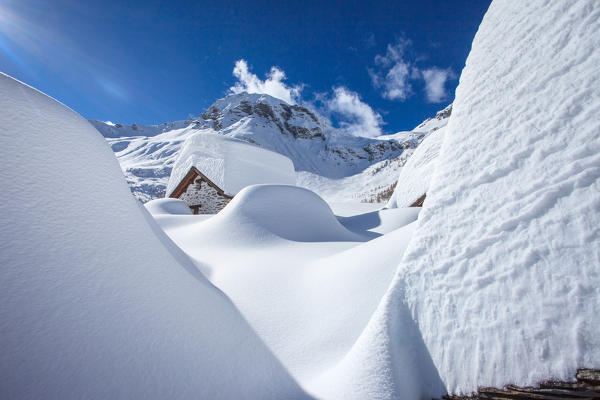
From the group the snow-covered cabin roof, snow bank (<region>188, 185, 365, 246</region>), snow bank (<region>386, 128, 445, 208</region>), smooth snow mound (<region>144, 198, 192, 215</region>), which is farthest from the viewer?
the snow-covered cabin roof

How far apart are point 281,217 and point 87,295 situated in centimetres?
369

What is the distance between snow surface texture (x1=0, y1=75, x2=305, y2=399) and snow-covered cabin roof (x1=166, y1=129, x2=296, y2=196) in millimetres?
8344

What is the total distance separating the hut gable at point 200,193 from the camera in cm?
980

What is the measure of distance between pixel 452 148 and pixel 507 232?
51cm

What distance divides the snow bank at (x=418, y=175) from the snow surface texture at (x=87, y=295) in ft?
20.1

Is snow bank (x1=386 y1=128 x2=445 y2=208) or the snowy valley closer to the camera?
the snowy valley

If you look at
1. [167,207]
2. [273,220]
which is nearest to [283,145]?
[167,207]

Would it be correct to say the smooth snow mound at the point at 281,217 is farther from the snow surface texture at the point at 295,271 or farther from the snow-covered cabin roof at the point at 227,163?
the snow-covered cabin roof at the point at 227,163

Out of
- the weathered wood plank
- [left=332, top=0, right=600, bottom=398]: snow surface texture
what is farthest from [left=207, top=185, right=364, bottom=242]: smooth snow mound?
the weathered wood plank

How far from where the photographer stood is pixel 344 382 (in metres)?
0.97

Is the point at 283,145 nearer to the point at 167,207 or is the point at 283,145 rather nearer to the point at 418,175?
the point at 167,207

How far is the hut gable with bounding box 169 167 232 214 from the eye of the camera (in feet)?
32.1

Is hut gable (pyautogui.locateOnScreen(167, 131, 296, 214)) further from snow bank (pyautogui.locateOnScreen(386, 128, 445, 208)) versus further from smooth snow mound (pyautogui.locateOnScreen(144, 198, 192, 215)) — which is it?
snow bank (pyautogui.locateOnScreen(386, 128, 445, 208))

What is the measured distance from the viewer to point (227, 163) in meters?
9.84
